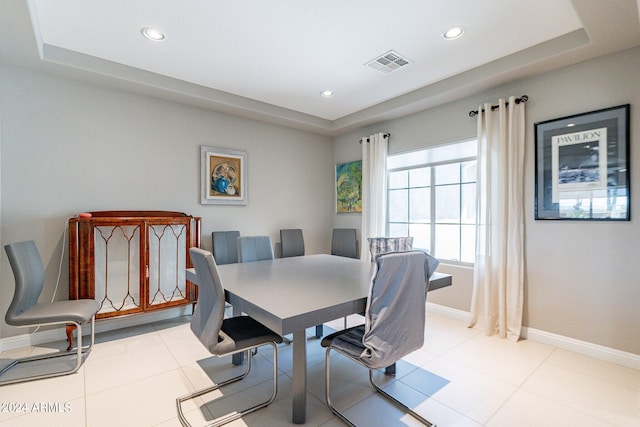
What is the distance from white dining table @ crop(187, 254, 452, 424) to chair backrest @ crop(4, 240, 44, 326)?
1284 millimetres

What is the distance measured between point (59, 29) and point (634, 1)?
4.09 metres

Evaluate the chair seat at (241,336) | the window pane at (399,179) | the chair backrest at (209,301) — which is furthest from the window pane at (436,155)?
the chair backrest at (209,301)

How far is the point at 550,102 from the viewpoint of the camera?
9.05ft

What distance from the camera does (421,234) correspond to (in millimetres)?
4023

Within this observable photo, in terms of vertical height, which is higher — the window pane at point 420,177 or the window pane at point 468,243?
the window pane at point 420,177

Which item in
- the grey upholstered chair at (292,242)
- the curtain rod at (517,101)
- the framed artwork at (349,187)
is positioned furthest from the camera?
the framed artwork at (349,187)

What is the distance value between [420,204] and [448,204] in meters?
0.39

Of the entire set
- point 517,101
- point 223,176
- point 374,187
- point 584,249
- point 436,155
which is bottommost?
point 584,249

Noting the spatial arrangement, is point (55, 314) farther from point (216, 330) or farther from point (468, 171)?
point (468, 171)

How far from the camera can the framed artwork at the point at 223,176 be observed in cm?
374

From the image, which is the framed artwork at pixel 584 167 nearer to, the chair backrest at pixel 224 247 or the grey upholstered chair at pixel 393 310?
the grey upholstered chair at pixel 393 310

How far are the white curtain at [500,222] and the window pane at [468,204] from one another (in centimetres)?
35

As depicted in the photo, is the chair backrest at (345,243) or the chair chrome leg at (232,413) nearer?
the chair chrome leg at (232,413)

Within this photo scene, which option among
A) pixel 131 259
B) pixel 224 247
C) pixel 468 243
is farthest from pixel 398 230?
pixel 131 259
